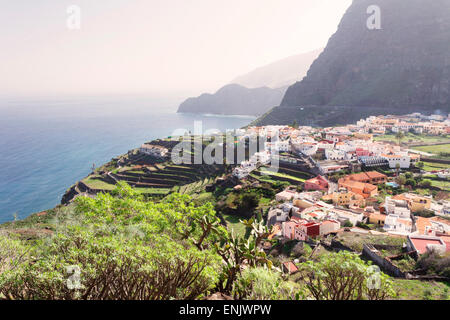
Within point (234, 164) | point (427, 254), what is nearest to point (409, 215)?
point (427, 254)

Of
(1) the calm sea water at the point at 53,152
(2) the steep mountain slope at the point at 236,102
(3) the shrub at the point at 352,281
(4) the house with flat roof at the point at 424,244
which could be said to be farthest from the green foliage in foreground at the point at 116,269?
(2) the steep mountain slope at the point at 236,102

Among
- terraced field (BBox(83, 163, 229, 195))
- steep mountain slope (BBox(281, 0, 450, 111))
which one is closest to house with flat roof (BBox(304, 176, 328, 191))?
terraced field (BBox(83, 163, 229, 195))

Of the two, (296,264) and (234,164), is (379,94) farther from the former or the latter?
(296,264)

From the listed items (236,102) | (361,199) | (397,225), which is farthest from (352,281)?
(236,102)

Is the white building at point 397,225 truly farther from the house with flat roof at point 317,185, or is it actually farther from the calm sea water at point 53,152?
the calm sea water at point 53,152

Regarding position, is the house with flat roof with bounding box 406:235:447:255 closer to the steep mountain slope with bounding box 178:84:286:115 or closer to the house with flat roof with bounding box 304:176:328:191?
the house with flat roof with bounding box 304:176:328:191

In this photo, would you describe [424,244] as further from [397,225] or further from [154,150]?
[154,150]
